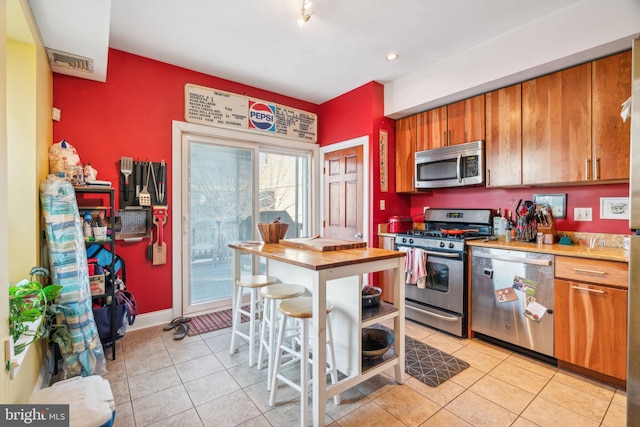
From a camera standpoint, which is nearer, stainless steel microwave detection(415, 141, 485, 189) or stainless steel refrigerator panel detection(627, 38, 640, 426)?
stainless steel refrigerator panel detection(627, 38, 640, 426)

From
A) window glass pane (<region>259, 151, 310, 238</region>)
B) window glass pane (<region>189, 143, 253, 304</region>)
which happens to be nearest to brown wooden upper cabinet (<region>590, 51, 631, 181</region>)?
window glass pane (<region>259, 151, 310, 238</region>)

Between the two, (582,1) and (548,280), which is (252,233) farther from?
(582,1)

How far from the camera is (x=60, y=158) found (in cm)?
233

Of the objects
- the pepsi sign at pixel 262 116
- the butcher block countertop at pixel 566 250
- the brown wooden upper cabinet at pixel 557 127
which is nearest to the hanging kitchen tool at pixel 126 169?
the pepsi sign at pixel 262 116

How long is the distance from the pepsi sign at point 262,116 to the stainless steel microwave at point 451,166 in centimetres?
187

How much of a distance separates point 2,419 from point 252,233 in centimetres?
272

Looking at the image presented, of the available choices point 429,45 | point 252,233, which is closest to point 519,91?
point 429,45

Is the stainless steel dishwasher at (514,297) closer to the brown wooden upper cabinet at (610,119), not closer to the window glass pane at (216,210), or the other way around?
the brown wooden upper cabinet at (610,119)

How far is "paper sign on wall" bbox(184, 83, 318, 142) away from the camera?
3295mm

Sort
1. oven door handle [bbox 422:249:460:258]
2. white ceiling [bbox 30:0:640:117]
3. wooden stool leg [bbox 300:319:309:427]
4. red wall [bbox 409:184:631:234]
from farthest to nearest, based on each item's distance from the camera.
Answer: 1. oven door handle [bbox 422:249:460:258]
2. red wall [bbox 409:184:631:234]
3. white ceiling [bbox 30:0:640:117]
4. wooden stool leg [bbox 300:319:309:427]

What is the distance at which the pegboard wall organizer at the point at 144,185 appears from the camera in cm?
288

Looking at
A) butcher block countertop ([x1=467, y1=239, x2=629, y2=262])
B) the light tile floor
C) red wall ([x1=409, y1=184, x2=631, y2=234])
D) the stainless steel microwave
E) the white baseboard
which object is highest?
the stainless steel microwave

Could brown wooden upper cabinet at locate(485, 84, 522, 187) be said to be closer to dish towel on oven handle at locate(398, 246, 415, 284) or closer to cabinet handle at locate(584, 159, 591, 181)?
cabinet handle at locate(584, 159, 591, 181)

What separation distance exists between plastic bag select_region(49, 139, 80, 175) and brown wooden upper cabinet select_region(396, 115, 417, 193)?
3307 millimetres
